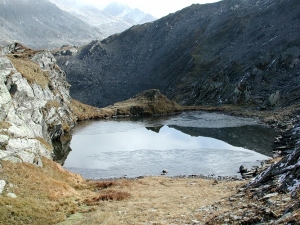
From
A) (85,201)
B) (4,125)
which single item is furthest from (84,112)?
(85,201)

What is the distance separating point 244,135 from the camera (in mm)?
72500

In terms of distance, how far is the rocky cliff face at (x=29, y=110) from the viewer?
34312 millimetres

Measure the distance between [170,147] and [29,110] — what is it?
28980mm

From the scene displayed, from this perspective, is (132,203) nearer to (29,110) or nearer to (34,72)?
(29,110)

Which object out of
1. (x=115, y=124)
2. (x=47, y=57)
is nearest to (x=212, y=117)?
(x=115, y=124)

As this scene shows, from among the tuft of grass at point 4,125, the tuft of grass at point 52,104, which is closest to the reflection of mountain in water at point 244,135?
the tuft of grass at point 52,104

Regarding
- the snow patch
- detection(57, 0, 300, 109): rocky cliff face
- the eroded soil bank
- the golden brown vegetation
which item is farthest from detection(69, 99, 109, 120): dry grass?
the snow patch

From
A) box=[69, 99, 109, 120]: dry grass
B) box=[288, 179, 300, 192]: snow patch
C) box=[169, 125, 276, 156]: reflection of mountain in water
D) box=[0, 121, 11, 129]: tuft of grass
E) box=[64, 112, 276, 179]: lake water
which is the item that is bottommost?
box=[64, 112, 276, 179]: lake water

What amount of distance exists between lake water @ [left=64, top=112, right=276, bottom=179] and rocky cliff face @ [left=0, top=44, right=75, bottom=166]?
708 centimetres

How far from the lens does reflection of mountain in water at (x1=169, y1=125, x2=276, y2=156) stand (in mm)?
61844

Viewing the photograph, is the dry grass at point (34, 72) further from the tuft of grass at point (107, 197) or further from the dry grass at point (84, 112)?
the tuft of grass at point (107, 197)

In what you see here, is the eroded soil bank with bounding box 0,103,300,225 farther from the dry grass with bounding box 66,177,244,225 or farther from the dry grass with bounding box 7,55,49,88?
the dry grass with bounding box 7,55,49,88

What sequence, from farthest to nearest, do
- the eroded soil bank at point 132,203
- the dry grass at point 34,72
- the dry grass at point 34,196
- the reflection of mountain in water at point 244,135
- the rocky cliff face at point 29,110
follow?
the dry grass at point 34,72, the reflection of mountain in water at point 244,135, the rocky cliff face at point 29,110, the dry grass at point 34,196, the eroded soil bank at point 132,203

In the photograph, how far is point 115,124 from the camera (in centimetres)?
9800
